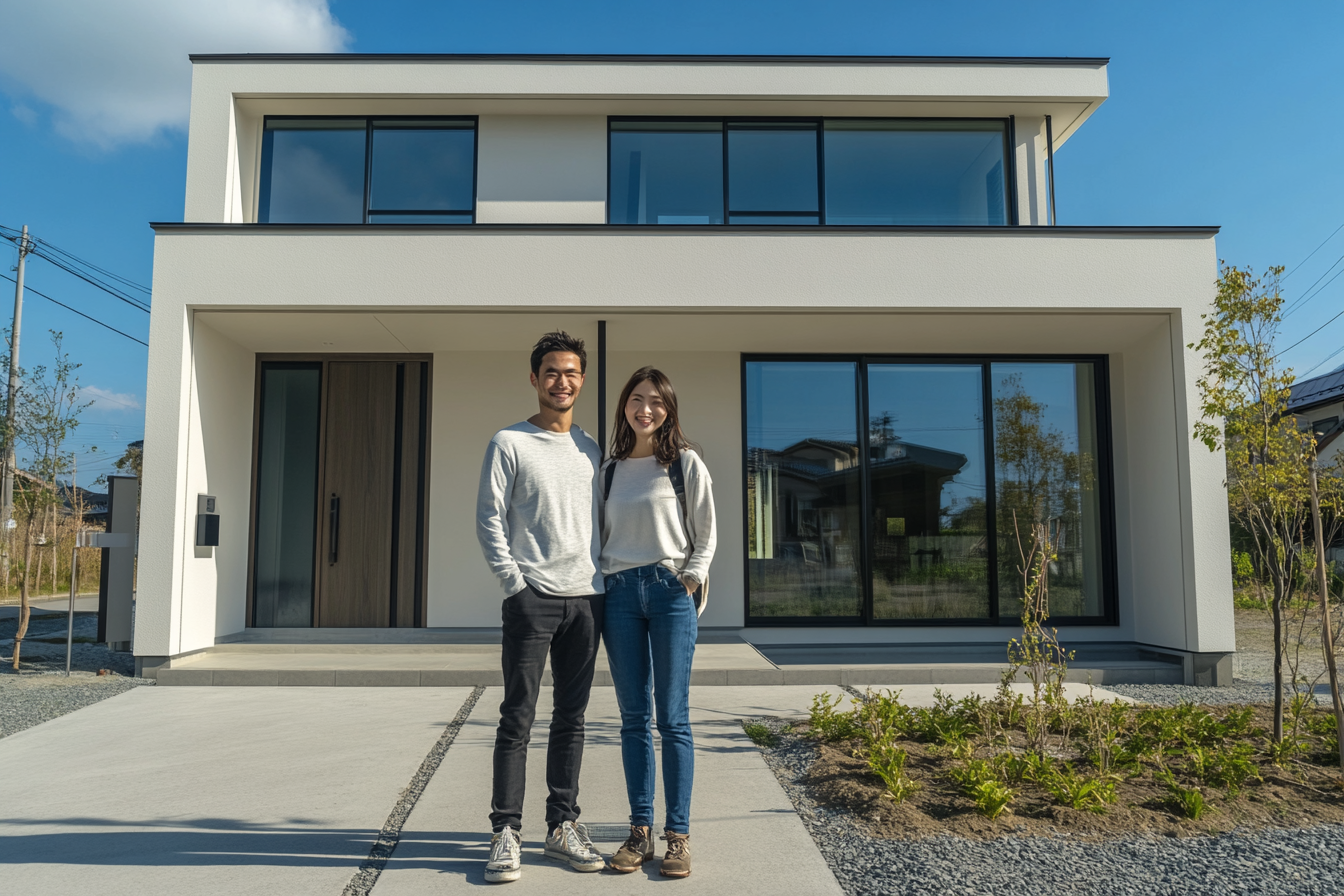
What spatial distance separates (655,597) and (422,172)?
647cm

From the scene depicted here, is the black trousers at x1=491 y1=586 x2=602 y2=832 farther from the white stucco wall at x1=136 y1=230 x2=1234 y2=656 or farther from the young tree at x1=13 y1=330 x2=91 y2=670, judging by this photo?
the young tree at x1=13 y1=330 x2=91 y2=670

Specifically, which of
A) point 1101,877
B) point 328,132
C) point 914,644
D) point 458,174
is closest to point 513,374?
point 458,174

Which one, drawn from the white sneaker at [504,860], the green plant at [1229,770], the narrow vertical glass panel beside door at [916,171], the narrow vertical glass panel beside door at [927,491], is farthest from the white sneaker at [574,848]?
the narrow vertical glass panel beside door at [916,171]

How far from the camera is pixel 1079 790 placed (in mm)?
2977

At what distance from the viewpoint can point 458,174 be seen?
25.2 ft

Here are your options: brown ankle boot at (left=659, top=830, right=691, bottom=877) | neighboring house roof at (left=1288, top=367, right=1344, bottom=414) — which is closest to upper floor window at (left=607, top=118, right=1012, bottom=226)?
brown ankle boot at (left=659, top=830, right=691, bottom=877)

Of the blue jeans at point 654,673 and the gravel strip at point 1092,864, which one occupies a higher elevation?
the blue jeans at point 654,673

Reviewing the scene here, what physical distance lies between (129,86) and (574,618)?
21.9 metres

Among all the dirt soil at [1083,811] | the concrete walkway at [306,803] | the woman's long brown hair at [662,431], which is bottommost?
the concrete walkway at [306,803]

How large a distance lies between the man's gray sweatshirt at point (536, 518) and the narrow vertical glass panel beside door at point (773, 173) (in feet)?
18.0

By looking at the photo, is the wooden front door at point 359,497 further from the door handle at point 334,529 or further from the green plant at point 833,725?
the green plant at point 833,725

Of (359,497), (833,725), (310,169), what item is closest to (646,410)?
(833,725)

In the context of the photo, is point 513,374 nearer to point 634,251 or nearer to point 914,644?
Answer: point 634,251

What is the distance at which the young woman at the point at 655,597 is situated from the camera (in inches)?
98.0
